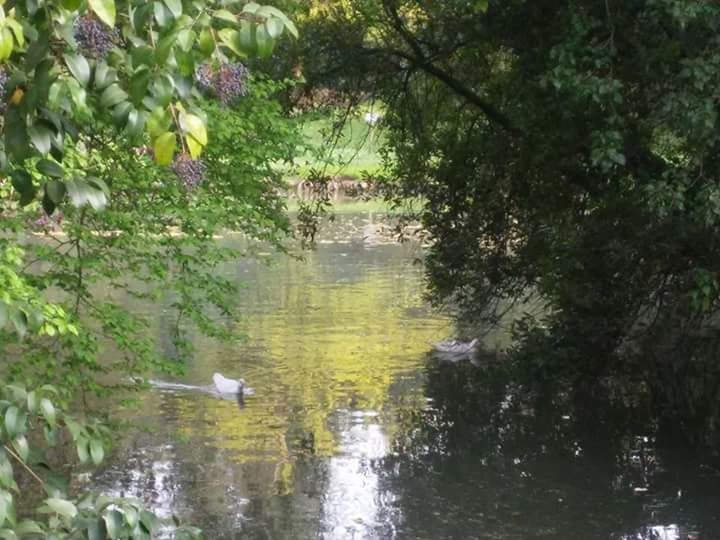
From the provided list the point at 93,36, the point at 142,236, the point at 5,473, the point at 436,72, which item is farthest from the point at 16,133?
the point at 436,72

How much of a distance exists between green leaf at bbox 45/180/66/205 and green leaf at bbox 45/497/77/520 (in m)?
0.60

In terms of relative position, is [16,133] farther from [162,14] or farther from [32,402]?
[32,402]

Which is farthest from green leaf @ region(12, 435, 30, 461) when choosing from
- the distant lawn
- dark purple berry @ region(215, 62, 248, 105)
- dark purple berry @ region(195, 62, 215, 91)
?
the distant lawn

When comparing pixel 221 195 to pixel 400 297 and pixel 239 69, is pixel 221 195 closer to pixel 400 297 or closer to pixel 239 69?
pixel 239 69

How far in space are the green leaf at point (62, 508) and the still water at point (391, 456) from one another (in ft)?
21.0

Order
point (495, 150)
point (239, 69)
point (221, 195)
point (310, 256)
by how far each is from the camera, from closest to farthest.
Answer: point (239, 69), point (221, 195), point (495, 150), point (310, 256)

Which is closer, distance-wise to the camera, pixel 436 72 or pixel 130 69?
pixel 130 69

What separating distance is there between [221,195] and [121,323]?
1348mm

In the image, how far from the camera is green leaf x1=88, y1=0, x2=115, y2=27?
1842 mm

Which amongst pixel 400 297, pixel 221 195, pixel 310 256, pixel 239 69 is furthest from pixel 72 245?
pixel 310 256

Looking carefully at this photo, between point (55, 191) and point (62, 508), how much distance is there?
2.05ft

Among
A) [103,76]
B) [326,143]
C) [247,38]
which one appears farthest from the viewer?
[326,143]

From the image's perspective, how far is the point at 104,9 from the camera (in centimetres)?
186

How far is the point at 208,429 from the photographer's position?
11.5 metres
